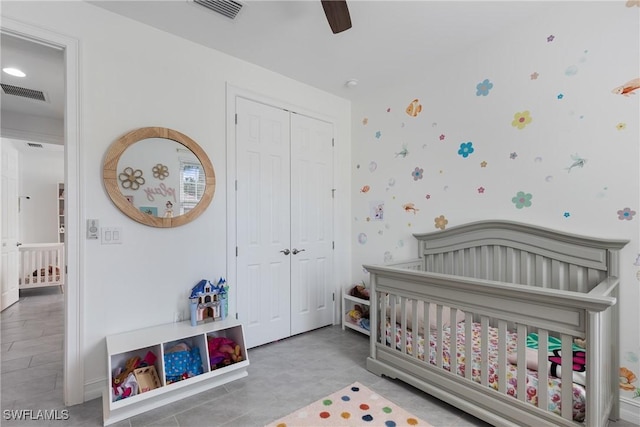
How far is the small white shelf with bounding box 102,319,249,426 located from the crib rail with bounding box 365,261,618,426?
1.10 m

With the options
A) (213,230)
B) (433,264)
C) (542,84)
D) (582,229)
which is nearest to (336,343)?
(433,264)

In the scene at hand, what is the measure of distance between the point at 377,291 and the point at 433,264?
2.39ft

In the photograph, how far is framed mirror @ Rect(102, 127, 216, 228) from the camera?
208cm

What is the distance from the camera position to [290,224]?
3.04 m

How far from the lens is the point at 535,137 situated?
2.12 meters

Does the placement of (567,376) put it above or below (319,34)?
below

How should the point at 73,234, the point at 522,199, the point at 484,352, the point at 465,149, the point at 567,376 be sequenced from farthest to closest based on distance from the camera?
1. the point at 465,149
2. the point at 522,199
3. the point at 73,234
4. the point at 484,352
5. the point at 567,376

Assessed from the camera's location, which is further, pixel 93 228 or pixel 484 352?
pixel 93 228

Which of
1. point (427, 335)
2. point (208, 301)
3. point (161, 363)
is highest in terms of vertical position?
point (208, 301)

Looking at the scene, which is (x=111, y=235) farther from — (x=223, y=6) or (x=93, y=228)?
(x=223, y=6)

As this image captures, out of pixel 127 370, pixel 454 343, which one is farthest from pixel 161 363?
pixel 454 343

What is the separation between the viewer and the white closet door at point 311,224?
3082 millimetres

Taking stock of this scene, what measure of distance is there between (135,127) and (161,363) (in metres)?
1.62

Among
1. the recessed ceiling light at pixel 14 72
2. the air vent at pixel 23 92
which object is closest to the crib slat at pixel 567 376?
the recessed ceiling light at pixel 14 72
